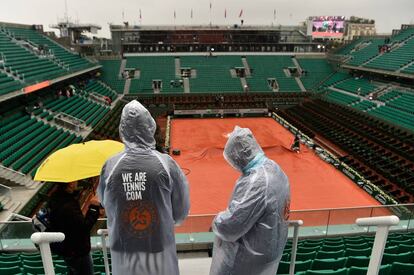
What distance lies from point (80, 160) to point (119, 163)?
63.7 inches

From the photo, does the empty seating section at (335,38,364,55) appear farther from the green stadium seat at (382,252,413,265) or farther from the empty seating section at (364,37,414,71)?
the green stadium seat at (382,252,413,265)

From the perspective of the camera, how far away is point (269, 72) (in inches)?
1519

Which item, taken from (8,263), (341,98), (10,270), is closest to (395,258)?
(10,270)

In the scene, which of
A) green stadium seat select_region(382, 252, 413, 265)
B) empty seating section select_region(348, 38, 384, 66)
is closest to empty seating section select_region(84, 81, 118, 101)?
empty seating section select_region(348, 38, 384, 66)

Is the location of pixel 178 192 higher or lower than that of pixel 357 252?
higher

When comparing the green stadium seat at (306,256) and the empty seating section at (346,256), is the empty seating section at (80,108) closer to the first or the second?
the empty seating section at (346,256)

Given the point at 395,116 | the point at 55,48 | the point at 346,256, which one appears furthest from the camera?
the point at 55,48

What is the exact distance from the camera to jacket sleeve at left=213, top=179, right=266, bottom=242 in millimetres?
2434

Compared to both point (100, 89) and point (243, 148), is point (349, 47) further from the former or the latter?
point (243, 148)

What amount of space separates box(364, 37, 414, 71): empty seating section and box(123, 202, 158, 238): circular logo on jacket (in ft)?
105

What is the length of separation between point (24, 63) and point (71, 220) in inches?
934

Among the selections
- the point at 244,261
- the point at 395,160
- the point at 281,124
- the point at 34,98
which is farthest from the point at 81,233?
the point at 281,124

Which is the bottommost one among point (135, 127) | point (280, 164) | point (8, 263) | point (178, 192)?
point (280, 164)

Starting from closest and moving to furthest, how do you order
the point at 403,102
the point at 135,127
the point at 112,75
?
the point at 135,127 → the point at 403,102 → the point at 112,75
